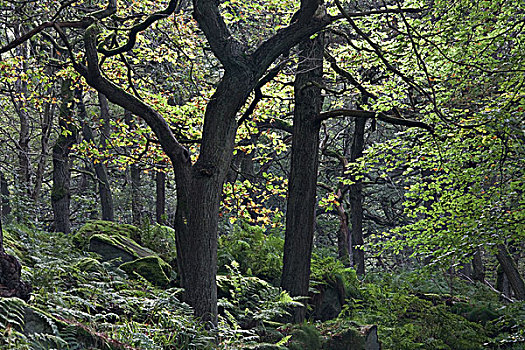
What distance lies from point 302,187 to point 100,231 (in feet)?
14.2

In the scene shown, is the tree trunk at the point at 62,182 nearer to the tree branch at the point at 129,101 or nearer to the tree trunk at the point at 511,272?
the tree branch at the point at 129,101

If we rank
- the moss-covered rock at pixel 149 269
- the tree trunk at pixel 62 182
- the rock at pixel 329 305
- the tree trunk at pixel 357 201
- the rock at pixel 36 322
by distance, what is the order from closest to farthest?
the rock at pixel 36 322 < the moss-covered rock at pixel 149 269 < the rock at pixel 329 305 < the tree trunk at pixel 62 182 < the tree trunk at pixel 357 201

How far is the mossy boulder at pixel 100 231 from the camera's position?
8.95 meters

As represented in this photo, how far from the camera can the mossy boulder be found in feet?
29.4

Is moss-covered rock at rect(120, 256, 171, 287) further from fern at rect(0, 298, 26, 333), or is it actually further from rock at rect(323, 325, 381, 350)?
fern at rect(0, 298, 26, 333)

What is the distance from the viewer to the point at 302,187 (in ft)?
27.8

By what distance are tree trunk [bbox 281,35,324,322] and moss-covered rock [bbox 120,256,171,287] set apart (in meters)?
2.11

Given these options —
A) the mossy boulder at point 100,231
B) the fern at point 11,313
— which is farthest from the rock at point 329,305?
the fern at point 11,313

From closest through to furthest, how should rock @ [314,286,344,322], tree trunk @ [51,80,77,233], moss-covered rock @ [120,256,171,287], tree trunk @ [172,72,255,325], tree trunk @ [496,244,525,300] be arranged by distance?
1. tree trunk @ [172,72,255,325]
2. moss-covered rock @ [120,256,171,287]
3. rock @ [314,286,344,322]
4. tree trunk @ [496,244,525,300]
5. tree trunk @ [51,80,77,233]

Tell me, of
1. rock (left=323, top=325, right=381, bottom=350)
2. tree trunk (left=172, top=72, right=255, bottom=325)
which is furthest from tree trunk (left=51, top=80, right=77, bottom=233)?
rock (left=323, top=325, right=381, bottom=350)

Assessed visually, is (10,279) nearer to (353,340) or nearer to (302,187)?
(353,340)

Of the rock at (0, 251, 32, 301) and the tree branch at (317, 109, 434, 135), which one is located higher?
the tree branch at (317, 109, 434, 135)

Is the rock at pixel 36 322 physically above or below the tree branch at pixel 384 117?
below

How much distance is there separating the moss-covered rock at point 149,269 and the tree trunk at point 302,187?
6.93 ft
